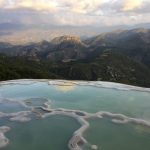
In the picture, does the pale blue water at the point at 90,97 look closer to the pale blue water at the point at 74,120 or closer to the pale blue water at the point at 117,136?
the pale blue water at the point at 74,120

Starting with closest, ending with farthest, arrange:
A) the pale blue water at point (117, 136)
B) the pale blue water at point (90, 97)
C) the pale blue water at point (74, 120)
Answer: the pale blue water at point (117, 136)
the pale blue water at point (74, 120)
the pale blue water at point (90, 97)

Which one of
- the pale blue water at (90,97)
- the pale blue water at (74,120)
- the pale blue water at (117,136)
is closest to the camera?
the pale blue water at (117,136)

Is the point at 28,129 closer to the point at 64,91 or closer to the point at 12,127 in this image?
the point at 12,127

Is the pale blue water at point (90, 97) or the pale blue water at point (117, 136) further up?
the pale blue water at point (117, 136)

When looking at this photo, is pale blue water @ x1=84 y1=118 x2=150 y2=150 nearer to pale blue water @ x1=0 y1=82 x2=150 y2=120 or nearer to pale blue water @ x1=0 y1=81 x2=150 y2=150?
pale blue water @ x1=0 y1=81 x2=150 y2=150

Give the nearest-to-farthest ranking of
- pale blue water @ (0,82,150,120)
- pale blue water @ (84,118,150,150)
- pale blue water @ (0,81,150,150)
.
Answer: pale blue water @ (84,118,150,150) → pale blue water @ (0,81,150,150) → pale blue water @ (0,82,150,120)

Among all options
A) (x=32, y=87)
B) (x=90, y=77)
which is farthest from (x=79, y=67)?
(x=32, y=87)

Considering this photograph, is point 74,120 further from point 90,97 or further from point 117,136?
point 90,97

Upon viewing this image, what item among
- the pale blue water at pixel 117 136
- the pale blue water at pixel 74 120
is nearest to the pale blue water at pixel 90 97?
the pale blue water at pixel 74 120

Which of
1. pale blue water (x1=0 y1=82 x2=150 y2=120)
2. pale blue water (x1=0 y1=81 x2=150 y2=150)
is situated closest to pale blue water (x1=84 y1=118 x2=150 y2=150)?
pale blue water (x1=0 y1=81 x2=150 y2=150)

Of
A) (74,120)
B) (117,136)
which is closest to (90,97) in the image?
(74,120)

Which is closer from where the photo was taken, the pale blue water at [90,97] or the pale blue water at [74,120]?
the pale blue water at [74,120]
